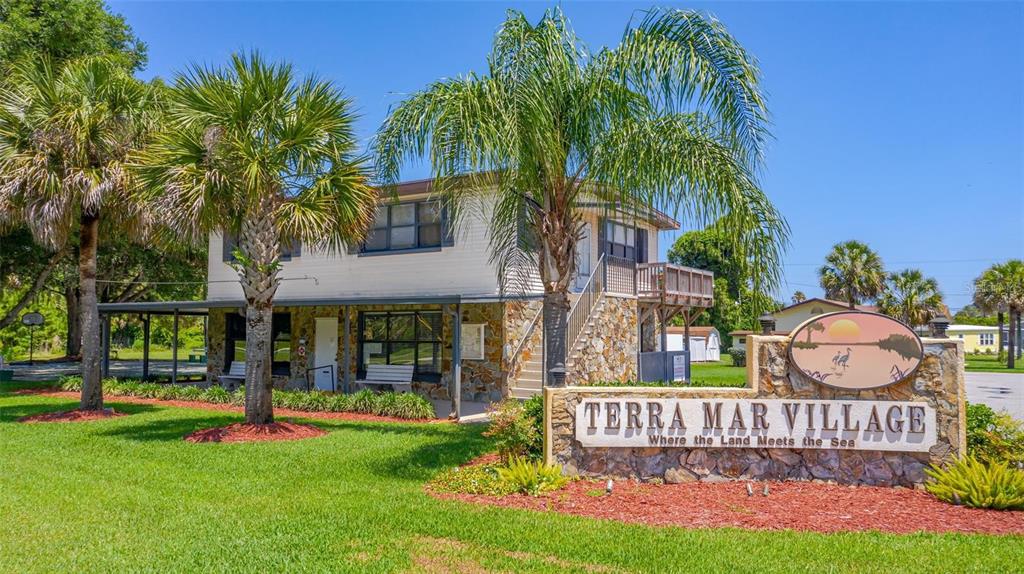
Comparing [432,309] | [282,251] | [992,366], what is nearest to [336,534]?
[432,309]

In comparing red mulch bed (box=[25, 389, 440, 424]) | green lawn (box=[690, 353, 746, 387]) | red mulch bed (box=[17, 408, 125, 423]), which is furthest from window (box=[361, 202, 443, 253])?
green lawn (box=[690, 353, 746, 387])

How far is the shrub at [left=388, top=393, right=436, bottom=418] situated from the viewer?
14570mm

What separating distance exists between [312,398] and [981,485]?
42.2 ft

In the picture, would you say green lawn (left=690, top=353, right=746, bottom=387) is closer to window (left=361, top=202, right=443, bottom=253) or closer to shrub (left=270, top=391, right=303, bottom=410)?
window (left=361, top=202, right=443, bottom=253)

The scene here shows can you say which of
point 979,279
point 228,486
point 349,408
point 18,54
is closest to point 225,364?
point 349,408

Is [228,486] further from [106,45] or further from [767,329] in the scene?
[106,45]

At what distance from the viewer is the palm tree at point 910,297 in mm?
38500

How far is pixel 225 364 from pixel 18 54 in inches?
381

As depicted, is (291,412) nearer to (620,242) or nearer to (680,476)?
(620,242)

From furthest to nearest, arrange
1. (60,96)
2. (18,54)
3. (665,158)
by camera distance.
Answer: (18,54) < (60,96) < (665,158)

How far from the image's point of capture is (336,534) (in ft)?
19.7

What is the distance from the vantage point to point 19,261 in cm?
2306

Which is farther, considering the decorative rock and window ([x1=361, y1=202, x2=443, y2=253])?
window ([x1=361, y1=202, x2=443, y2=253])

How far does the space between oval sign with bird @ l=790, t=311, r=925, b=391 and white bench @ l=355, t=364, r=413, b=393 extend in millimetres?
11427
